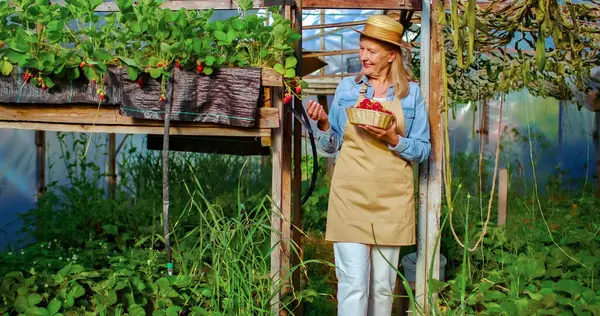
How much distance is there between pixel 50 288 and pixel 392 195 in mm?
1744

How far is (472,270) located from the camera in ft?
15.3

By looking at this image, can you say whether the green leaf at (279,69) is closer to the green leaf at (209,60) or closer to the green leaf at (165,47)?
the green leaf at (209,60)

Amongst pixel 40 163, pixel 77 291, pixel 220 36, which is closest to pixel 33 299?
pixel 77 291

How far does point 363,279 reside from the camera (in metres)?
3.44

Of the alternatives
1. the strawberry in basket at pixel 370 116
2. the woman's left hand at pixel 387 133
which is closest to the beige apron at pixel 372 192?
the woman's left hand at pixel 387 133

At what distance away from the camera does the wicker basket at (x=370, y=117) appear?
323 cm

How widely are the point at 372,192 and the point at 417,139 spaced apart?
1.14 ft

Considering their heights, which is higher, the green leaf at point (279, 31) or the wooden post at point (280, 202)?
the green leaf at point (279, 31)

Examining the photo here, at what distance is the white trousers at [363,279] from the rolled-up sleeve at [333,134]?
476 mm

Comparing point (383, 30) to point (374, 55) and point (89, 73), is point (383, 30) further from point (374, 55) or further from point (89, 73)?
point (89, 73)

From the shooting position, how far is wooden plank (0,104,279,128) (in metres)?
3.48

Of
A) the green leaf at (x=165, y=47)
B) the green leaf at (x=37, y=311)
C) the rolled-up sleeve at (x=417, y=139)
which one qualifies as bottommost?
the green leaf at (x=37, y=311)

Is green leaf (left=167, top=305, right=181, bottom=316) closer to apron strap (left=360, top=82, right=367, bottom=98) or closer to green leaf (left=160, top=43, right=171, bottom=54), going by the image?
green leaf (left=160, top=43, right=171, bottom=54)

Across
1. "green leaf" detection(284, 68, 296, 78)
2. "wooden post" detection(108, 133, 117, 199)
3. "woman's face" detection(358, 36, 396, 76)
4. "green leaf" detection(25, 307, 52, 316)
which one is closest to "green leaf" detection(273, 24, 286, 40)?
"green leaf" detection(284, 68, 296, 78)
